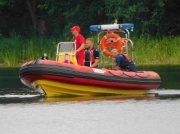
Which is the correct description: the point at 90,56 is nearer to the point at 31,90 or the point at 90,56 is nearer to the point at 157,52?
the point at 31,90

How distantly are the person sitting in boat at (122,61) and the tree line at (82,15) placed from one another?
17.6 m

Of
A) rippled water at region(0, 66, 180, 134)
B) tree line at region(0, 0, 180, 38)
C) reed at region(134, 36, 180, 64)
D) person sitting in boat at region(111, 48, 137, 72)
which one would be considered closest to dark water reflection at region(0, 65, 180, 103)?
rippled water at region(0, 66, 180, 134)

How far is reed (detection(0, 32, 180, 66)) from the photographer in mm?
40312

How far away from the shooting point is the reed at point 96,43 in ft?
132

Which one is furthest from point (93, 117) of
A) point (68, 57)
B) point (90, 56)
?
point (90, 56)

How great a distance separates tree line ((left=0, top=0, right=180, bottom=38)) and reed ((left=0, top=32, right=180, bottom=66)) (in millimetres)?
1829

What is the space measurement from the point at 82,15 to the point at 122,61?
79.3ft

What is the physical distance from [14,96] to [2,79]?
7.55m

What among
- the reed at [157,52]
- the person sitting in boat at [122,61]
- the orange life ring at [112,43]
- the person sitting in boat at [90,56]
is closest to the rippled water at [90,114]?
the person sitting in boat at [122,61]

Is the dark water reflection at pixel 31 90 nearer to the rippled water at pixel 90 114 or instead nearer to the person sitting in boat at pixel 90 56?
the rippled water at pixel 90 114

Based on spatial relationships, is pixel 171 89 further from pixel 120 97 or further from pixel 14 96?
pixel 14 96

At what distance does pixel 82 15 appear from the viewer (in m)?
49.8

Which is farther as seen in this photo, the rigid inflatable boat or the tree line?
the tree line

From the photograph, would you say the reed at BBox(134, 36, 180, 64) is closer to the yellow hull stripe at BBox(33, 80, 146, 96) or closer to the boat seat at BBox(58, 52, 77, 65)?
the yellow hull stripe at BBox(33, 80, 146, 96)
